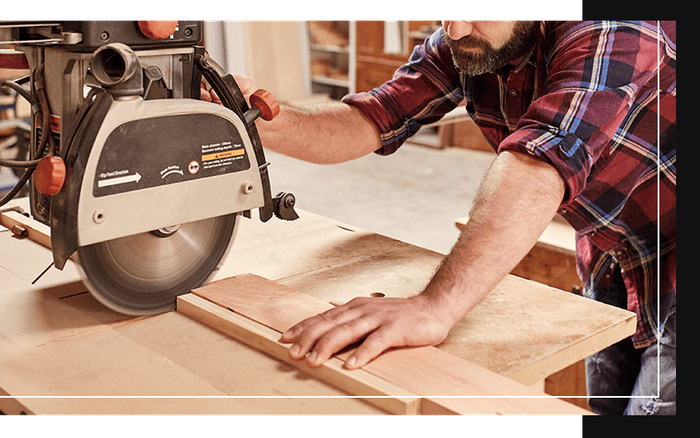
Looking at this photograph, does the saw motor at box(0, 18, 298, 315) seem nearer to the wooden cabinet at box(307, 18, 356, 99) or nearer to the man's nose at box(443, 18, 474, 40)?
the man's nose at box(443, 18, 474, 40)

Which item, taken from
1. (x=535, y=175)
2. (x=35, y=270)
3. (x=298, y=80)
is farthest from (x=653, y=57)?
(x=298, y=80)

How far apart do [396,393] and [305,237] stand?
29.7 inches

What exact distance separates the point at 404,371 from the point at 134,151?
1.75 feet

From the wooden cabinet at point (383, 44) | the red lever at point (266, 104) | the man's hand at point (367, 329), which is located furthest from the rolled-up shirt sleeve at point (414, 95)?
the wooden cabinet at point (383, 44)

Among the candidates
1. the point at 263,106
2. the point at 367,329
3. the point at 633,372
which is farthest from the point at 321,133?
the point at 633,372

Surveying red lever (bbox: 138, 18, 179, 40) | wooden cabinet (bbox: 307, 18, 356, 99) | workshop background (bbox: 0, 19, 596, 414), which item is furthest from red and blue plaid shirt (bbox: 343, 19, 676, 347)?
wooden cabinet (bbox: 307, 18, 356, 99)

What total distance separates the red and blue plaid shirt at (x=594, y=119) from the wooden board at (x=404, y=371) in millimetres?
399

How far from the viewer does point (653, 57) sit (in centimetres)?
131

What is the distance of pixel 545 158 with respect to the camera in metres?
1.23

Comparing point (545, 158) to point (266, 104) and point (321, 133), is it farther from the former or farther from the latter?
point (321, 133)

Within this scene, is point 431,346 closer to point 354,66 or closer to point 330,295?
point 330,295

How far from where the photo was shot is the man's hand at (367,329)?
1.10 metres

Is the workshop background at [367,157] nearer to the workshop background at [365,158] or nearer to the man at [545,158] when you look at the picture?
the workshop background at [365,158]

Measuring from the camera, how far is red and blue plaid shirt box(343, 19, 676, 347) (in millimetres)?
1253
